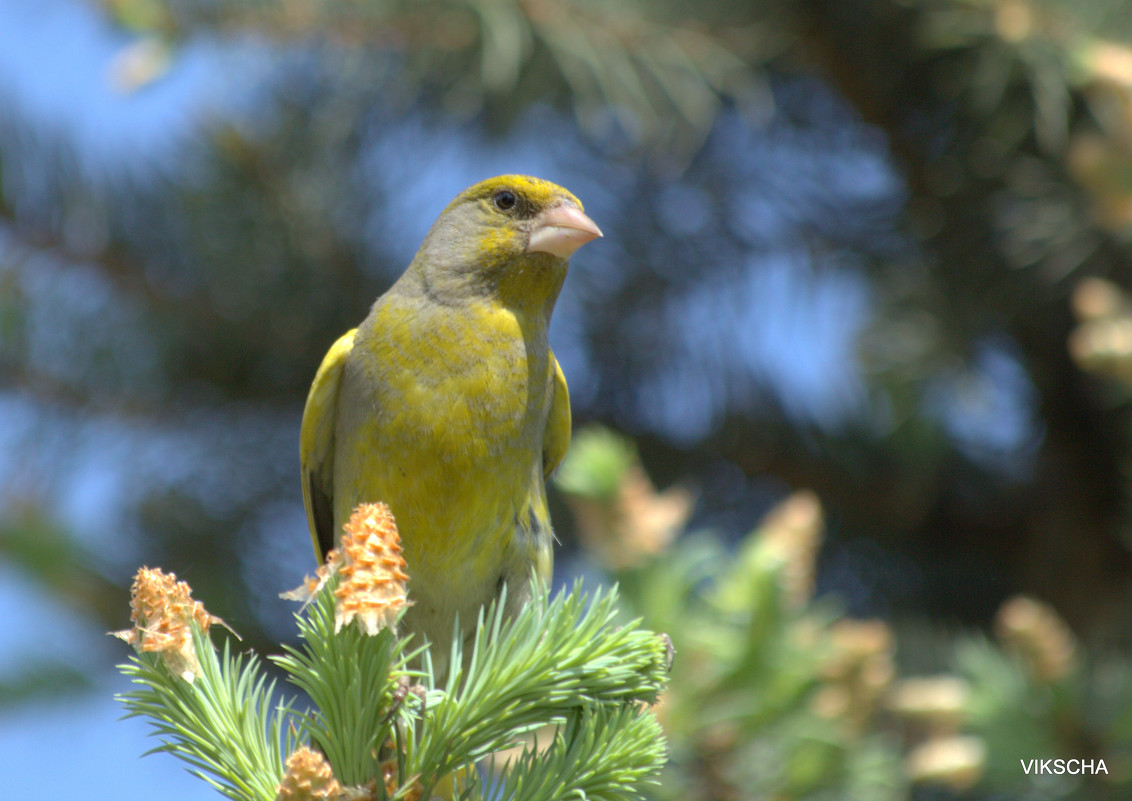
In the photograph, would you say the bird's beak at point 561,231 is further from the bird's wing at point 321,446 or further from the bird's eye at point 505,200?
the bird's wing at point 321,446

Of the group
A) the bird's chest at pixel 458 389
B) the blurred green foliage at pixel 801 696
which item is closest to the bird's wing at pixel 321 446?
the bird's chest at pixel 458 389

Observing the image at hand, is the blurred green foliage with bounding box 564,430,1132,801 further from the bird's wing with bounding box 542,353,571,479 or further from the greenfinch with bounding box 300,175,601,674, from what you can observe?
the bird's wing with bounding box 542,353,571,479

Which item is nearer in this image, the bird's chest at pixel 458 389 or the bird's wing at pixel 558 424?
the bird's chest at pixel 458 389

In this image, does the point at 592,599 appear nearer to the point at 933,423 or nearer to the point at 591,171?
the point at 933,423

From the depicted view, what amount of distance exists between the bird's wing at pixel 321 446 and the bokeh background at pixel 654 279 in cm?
33

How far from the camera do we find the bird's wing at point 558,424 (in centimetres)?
240

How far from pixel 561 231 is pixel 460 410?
513 mm

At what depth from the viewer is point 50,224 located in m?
2.43

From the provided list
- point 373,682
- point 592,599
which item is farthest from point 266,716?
point 592,599

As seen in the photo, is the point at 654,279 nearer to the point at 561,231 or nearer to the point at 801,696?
the point at 561,231

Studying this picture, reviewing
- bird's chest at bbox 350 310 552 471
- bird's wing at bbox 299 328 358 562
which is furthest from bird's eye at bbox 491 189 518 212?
bird's wing at bbox 299 328 358 562

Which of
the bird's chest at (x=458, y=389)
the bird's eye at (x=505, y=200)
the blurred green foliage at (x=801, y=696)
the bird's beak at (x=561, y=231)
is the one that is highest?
the bird's eye at (x=505, y=200)

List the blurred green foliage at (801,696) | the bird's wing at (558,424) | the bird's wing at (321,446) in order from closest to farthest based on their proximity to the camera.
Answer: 1. the blurred green foliage at (801,696)
2. the bird's wing at (321,446)
3. the bird's wing at (558,424)

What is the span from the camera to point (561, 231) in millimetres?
2291
